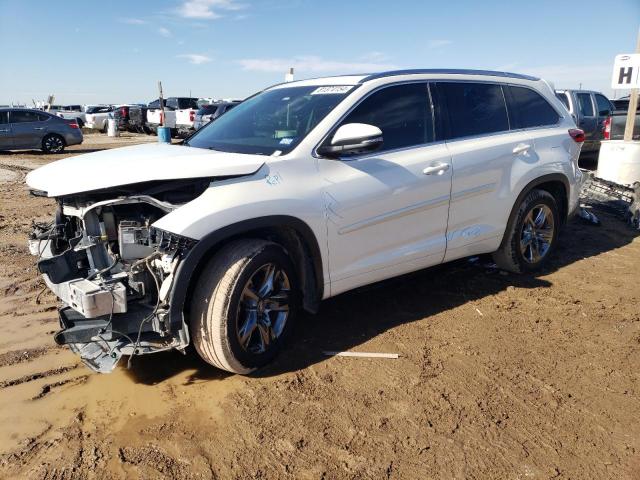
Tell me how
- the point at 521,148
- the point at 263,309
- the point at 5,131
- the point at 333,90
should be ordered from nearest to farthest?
the point at 263,309
the point at 333,90
the point at 521,148
the point at 5,131

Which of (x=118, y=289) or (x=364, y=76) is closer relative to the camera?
(x=118, y=289)

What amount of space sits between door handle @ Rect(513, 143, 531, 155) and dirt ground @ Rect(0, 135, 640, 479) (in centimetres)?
132

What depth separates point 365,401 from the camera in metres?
3.08

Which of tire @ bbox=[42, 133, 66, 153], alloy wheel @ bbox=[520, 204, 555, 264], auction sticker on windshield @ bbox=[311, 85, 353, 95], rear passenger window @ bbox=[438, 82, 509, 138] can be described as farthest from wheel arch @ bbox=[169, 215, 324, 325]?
tire @ bbox=[42, 133, 66, 153]

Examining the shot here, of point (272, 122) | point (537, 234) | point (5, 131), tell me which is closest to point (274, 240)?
point (272, 122)

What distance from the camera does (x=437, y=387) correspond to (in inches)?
128

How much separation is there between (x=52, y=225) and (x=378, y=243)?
230 centimetres

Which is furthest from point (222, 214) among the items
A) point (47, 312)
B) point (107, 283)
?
point (47, 312)

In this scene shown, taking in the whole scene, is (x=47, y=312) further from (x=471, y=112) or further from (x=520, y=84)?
(x=520, y=84)

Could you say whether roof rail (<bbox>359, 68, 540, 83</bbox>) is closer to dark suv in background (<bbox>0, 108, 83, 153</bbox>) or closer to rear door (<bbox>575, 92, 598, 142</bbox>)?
rear door (<bbox>575, 92, 598, 142</bbox>)

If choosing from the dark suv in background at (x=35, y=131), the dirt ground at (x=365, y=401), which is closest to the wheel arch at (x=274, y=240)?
the dirt ground at (x=365, y=401)

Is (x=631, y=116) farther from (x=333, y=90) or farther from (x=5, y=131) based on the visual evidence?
(x=5, y=131)

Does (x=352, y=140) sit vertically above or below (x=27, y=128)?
below

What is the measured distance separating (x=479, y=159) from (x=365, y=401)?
230 cm
